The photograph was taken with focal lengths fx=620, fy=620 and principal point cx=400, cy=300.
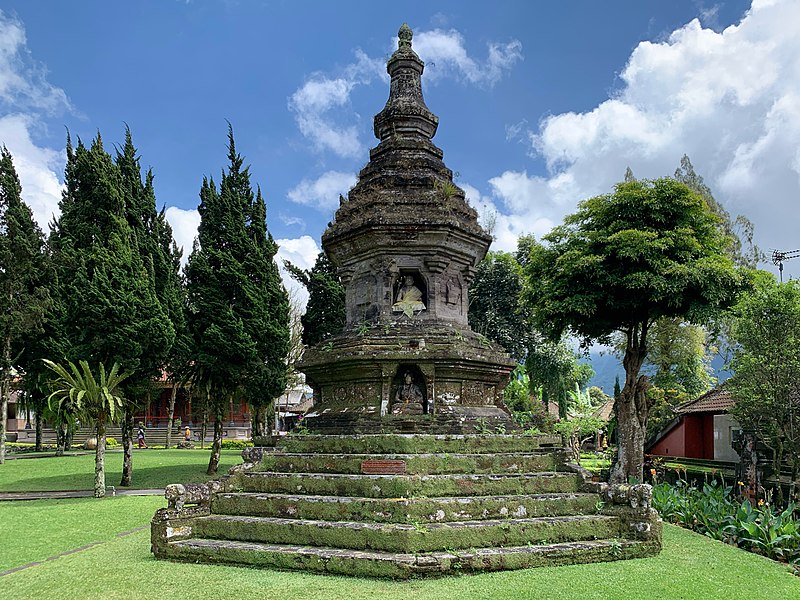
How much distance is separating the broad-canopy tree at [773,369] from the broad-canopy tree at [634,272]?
2.69 meters

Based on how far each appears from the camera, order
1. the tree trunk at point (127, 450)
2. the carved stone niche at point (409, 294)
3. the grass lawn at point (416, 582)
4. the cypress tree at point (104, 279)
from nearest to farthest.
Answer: the grass lawn at point (416, 582)
the carved stone niche at point (409, 294)
the cypress tree at point (104, 279)
the tree trunk at point (127, 450)

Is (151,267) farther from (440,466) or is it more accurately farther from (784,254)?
(784,254)

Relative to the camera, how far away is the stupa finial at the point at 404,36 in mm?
14586

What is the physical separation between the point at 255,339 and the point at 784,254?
2395cm

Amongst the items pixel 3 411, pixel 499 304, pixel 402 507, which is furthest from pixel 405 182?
pixel 3 411

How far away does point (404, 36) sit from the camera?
48.2ft

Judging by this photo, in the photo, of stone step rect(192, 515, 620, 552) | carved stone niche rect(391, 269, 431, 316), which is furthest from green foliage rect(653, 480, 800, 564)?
carved stone niche rect(391, 269, 431, 316)

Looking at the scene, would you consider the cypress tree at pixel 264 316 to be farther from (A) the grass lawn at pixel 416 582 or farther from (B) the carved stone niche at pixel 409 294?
(A) the grass lawn at pixel 416 582

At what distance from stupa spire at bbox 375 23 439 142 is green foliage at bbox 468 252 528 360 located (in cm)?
1693

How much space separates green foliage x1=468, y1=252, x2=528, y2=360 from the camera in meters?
30.8

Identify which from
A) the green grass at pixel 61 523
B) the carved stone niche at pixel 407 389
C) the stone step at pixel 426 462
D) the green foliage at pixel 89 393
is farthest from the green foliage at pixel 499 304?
the stone step at pixel 426 462

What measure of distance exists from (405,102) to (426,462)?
8513 mm

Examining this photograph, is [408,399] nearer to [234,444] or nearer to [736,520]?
[736,520]

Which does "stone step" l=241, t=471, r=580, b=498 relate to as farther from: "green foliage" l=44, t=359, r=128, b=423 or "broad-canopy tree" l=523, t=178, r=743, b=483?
"green foliage" l=44, t=359, r=128, b=423
